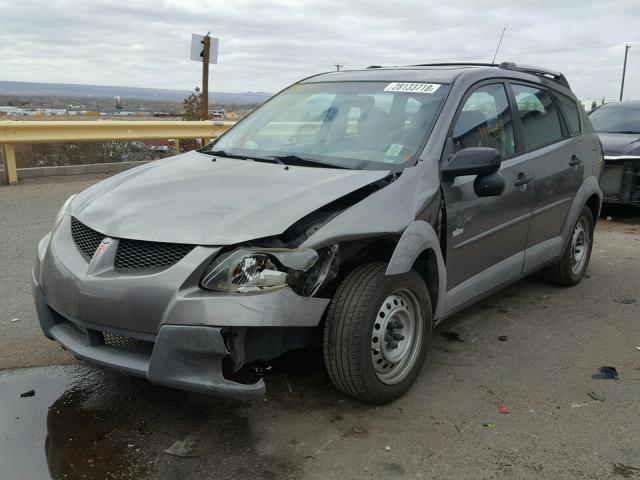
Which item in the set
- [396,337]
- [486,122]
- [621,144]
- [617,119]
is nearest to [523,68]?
[486,122]

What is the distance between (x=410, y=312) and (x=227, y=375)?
1.09 meters

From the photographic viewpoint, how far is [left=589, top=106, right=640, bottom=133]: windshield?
9695 millimetres

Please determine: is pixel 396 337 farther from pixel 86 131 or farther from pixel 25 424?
pixel 86 131

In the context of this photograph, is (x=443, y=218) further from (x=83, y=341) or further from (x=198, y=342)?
(x=83, y=341)

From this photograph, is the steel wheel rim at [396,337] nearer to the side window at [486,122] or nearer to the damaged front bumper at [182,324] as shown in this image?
the damaged front bumper at [182,324]

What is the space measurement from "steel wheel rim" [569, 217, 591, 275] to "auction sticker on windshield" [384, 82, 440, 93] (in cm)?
218

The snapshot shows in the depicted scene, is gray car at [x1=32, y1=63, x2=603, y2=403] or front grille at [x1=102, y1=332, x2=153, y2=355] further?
front grille at [x1=102, y1=332, x2=153, y2=355]

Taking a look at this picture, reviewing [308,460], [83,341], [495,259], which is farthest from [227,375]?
[495,259]

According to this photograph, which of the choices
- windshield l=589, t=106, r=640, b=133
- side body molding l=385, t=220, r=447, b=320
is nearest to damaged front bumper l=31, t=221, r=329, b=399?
side body molding l=385, t=220, r=447, b=320

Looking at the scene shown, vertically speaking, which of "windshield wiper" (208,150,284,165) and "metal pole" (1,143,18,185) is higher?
"windshield wiper" (208,150,284,165)

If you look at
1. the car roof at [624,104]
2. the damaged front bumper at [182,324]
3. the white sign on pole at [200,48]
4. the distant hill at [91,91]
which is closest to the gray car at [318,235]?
the damaged front bumper at [182,324]

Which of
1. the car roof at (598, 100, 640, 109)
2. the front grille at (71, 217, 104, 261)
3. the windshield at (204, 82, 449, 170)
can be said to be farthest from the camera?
the car roof at (598, 100, 640, 109)

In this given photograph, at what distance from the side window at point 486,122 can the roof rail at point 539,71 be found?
43 centimetres

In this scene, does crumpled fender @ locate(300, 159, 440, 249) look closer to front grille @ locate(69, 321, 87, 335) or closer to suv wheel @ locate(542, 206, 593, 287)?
front grille @ locate(69, 321, 87, 335)
